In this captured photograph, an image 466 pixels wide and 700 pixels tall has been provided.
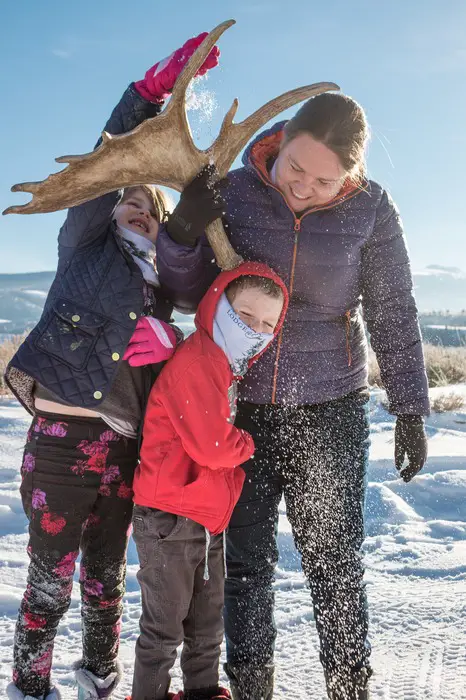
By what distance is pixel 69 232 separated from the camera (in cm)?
196

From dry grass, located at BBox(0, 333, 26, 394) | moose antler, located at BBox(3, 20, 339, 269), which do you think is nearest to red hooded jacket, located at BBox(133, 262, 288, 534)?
moose antler, located at BBox(3, 20, 339, 269)

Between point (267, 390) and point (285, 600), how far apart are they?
4.53 feet

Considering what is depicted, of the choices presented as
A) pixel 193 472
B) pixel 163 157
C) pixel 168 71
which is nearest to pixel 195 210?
pixel 163 157

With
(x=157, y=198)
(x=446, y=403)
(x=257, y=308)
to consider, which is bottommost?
(x=446, y=403)

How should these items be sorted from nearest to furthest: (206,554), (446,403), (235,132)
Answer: (206,554) → (235,132) → (446,403)

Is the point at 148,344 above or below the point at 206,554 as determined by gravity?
above

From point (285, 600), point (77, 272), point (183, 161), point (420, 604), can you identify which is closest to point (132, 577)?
point (285, 600)

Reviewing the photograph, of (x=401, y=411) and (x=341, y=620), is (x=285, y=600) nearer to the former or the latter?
(x=341, y=620)

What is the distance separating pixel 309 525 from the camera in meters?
2.14

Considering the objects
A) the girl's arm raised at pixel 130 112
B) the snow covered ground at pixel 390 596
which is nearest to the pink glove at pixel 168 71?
the girl's arm raised at pixel 130 112

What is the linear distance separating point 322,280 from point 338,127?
1.60 ft

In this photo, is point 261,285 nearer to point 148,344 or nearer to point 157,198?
point 148,344

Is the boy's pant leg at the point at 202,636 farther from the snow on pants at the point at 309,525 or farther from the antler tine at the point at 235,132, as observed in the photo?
the antler tine at the point at 235,132

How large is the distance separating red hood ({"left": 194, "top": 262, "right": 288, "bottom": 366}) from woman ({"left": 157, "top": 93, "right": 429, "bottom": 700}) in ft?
0.27
